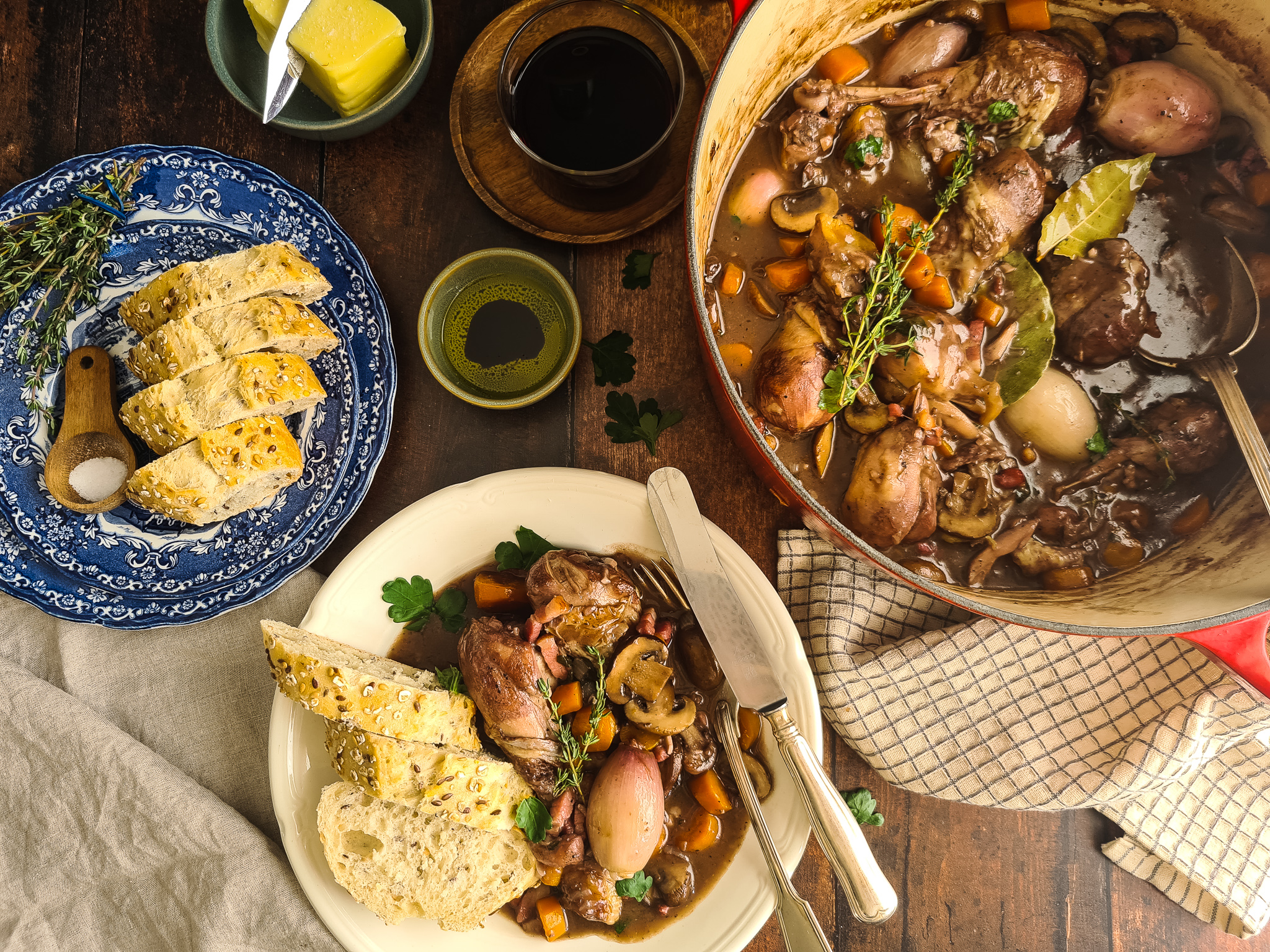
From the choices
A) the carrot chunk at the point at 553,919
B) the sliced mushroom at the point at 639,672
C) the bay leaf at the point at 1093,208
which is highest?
the bay leaf at the point at 1093,208

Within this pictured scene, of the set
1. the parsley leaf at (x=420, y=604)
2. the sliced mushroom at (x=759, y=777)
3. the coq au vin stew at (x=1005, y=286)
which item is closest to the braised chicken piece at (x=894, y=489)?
the coq au vin stew at (x=1005, y=286)

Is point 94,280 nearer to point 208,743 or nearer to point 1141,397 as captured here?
point 208,743

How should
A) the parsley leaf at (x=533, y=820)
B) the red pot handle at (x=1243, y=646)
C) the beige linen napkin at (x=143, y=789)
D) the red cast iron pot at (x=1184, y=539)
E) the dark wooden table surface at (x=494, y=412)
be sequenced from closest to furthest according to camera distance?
the red cast iron pot at (x=1184, y=539)
the red pot handle at (x=1243, y=646)
the parsley leaf at (x=533, y=820)
the beige linen napkin at (x=143, y=789)
the dark wooden table surface at (x=494, y=412)

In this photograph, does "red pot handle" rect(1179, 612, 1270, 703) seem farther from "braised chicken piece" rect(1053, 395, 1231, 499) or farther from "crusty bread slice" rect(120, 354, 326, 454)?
"crusty bread slice" rect(120, 354, 326, 454)

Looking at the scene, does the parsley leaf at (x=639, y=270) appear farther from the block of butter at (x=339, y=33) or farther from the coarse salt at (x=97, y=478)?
the coarse salt at (x=97, y=478)

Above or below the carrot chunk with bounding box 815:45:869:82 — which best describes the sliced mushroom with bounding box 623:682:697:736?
below

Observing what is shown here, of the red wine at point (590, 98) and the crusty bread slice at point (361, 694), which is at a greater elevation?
the red wine at point (590, 98)

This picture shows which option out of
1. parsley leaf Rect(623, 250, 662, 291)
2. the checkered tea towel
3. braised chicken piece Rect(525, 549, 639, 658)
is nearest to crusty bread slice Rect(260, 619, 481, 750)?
braised chicken piece Rect(525, 549, 639, 658)
